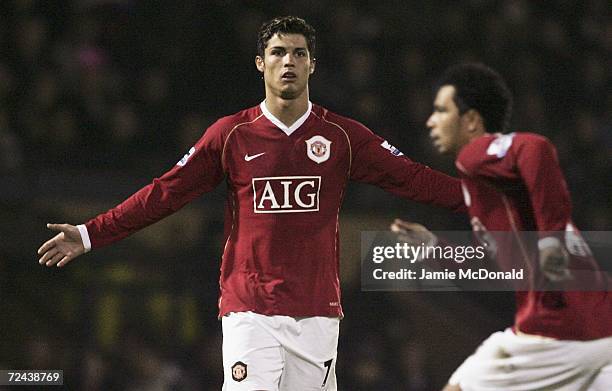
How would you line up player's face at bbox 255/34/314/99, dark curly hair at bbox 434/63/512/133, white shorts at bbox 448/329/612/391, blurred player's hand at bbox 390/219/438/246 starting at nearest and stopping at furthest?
white shorts at bbox 448/329/612/391
dark curly hair at bbox 434/63/512/133
blurred player's hand at bbox 390/219/438/246
player's face at bbox 255/34/314/99

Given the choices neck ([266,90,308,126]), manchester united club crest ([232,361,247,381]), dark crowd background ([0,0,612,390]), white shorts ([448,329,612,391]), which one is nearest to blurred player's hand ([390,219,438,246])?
white shorts ([448,329,612,391])

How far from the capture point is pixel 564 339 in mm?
3949

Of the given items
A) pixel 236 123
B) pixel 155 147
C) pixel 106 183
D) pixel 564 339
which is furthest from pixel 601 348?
pixel 155 147

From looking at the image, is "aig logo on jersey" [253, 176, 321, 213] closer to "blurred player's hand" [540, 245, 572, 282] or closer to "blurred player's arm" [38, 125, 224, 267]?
"blurred player's arm" [38, 125, 224, 267]

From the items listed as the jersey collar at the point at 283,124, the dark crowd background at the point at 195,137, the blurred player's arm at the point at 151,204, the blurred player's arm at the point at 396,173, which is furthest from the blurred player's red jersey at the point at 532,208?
the dark crowd background at the point at 195,137

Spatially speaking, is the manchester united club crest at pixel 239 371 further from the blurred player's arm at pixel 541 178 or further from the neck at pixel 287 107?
the blurred player's arm at pixel 541 178

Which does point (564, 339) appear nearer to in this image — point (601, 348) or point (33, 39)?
point (601, 348)

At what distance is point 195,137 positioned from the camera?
8.61 m

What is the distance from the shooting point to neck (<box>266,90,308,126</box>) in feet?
16.2

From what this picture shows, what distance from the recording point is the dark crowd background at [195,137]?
7.69m

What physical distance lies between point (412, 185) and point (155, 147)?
3.92 meters

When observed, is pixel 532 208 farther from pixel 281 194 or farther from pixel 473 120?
pixel 281 194

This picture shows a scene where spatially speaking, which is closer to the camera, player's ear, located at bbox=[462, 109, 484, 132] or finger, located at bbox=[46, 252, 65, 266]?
player's ear, located at bbox=[462, 109, 484, 132]

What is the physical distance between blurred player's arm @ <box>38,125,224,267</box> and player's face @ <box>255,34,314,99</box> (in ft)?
1.12
